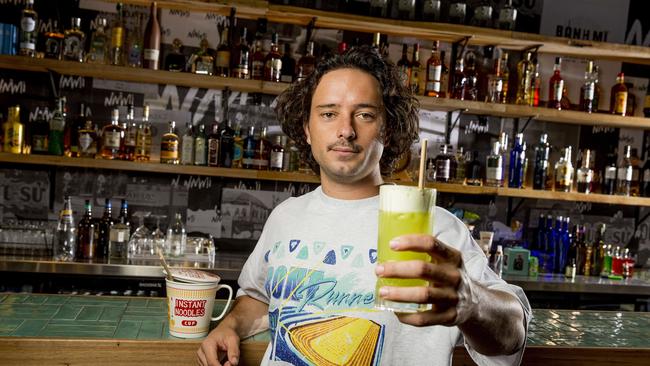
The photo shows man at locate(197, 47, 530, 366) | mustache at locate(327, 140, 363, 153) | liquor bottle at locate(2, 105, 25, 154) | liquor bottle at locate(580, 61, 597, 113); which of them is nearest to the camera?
man at locate(197, 47, 530, 366)

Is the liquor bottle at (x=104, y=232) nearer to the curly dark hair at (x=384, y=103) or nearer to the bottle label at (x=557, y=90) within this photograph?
the curly dark hair at (x=384, y=103)

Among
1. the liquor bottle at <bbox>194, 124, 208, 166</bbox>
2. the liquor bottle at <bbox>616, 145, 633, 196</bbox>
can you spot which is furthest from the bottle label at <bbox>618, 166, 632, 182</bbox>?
the liquor bottle at <bbox>194, 124, 208, 166</bbox>

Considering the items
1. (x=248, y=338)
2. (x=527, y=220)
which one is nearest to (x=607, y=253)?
(x=527, y=220)

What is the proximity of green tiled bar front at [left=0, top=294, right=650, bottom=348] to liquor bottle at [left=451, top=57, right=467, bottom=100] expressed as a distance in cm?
201

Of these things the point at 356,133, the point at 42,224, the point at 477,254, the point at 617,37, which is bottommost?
the point at 42,224

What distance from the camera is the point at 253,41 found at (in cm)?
377

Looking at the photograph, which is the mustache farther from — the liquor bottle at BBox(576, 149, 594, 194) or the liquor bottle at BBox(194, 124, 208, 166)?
the liquor bottle at BBox(576, 149, 594, 194)

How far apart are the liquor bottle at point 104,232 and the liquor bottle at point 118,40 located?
818mm

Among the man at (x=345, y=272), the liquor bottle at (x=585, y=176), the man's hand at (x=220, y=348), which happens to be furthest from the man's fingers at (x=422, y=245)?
the liquor bottle at (x=585, y=176)

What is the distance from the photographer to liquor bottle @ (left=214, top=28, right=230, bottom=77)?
3.59 metres

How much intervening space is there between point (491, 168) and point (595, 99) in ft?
3.07

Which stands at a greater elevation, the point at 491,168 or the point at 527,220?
the point at 491,168

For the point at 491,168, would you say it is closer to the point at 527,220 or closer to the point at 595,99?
the point at 527,220

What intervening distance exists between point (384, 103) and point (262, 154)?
205cm
